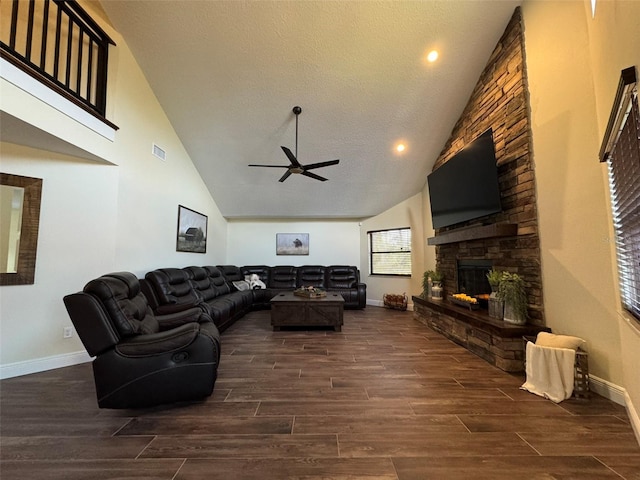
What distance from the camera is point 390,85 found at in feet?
12.7

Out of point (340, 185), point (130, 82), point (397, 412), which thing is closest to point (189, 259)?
point (130, 82)

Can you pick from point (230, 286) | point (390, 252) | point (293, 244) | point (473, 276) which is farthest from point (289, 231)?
point (473, 276)

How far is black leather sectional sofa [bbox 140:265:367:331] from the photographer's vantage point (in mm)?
3580

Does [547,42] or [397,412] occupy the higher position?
[547,42]

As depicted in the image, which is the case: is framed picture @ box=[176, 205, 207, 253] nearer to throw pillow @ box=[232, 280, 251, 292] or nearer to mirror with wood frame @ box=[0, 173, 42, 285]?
throw pillow @ box=[232, 280, 251, 292]

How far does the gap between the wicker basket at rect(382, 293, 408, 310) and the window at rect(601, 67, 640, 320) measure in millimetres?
4198

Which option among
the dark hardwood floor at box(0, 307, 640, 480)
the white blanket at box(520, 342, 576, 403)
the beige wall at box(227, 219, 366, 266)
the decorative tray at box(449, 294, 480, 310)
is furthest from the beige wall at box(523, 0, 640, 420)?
the beige wall at box(227, 219, 366, 266)

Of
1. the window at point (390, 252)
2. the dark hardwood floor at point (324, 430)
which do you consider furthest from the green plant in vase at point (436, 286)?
the dark hardwood floor at point (324, 430)

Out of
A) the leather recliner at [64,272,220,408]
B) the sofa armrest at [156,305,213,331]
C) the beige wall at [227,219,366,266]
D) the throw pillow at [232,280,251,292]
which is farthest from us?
the beige wall at [227,219,366,266]

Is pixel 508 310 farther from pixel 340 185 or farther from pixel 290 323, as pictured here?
pixel 340 185

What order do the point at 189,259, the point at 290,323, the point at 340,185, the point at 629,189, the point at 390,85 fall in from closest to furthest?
1. the point at 629,189
2. the point at 390,85
3. the point at 290,323
4. the point at 189,259
5. the point at 340,185

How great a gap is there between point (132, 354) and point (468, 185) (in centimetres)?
413

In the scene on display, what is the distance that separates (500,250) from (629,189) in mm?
1691

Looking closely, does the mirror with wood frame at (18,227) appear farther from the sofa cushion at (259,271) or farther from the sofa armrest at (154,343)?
the sofa cushion at (259,271)
